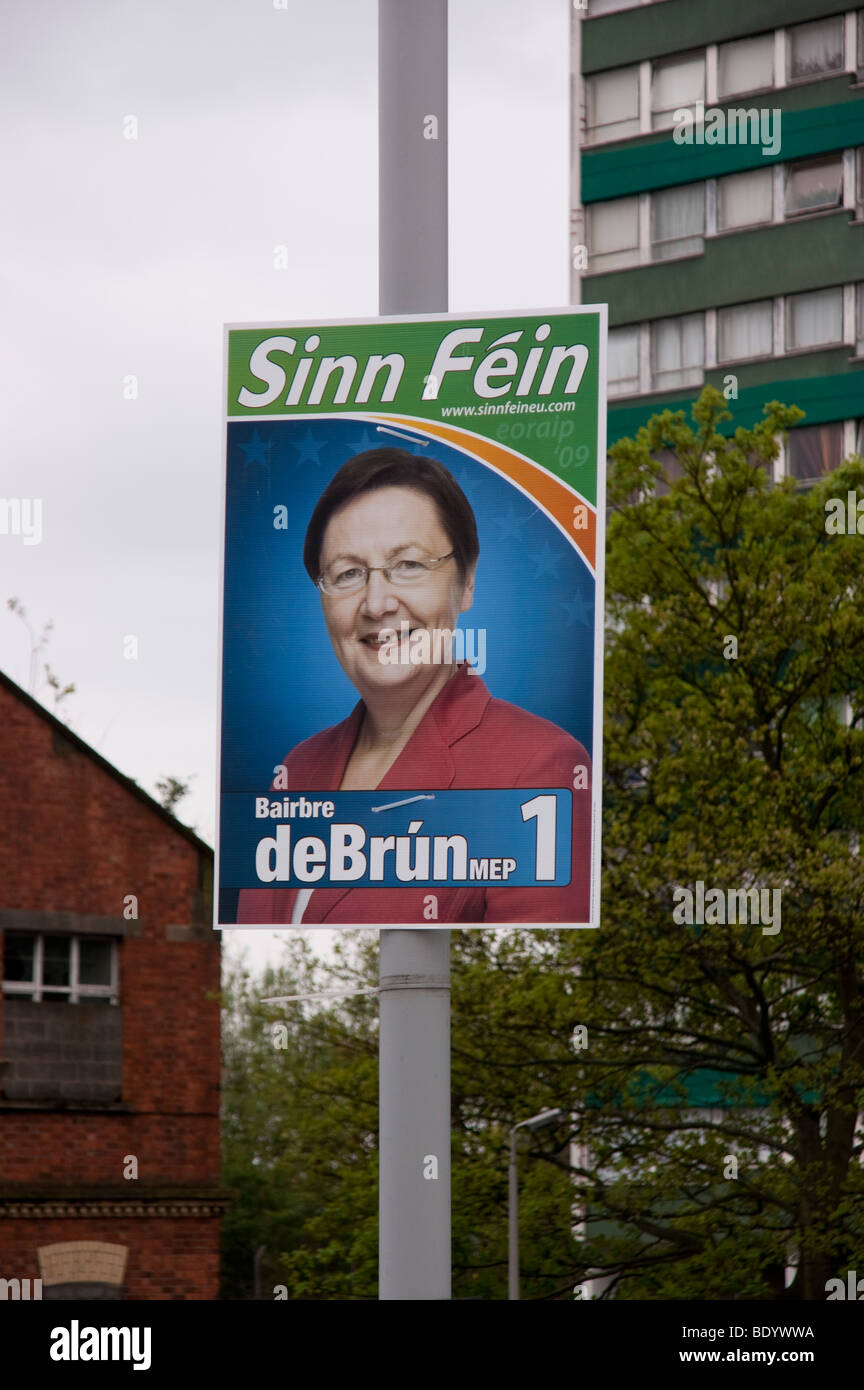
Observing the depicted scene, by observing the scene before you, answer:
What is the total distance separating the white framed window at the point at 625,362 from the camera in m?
56.3

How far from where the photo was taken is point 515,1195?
24797 mm

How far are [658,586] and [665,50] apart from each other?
3262 cm

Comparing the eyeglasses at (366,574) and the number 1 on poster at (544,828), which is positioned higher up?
the eyeglasses at (366,574)

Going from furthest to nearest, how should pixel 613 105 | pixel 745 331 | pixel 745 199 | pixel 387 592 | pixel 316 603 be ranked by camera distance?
1. pixel 613 105
2. pixel 745 199
3. pixel 745 331
4. pixel 316 603
5. pixel 387 592

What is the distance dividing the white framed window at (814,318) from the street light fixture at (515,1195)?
32091 millimetres

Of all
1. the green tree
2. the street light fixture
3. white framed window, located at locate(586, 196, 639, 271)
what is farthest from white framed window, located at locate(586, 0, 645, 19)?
the street light fixture

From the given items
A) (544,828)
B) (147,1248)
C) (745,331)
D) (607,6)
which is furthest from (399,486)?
(607,6)

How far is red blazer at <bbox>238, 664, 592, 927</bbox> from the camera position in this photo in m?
8.44

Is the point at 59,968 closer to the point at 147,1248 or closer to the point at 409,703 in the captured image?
the point at 147,1248

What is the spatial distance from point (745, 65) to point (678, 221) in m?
4.45

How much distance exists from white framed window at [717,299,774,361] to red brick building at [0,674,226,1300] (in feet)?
96.3

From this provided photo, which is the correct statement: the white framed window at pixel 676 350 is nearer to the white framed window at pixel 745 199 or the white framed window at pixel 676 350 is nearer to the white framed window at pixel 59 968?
the white framed window at pixel 745 199

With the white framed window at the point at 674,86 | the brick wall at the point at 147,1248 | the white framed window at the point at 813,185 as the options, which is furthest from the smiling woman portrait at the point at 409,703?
the white framed window at the point at 674,86

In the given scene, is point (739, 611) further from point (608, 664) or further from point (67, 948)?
point (67, 948)
